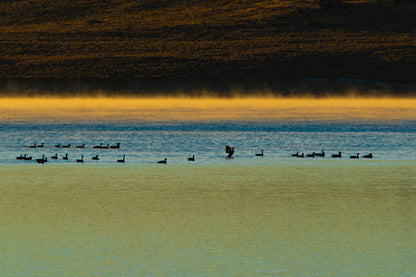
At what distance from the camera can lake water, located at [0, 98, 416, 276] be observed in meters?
13.4

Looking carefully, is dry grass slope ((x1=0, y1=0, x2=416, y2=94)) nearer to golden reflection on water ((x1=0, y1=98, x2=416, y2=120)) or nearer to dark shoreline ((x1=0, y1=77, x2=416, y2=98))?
dark shoreline ((x1=0, y1=77, x2=416, y2=98))

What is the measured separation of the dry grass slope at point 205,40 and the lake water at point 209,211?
1711 inches

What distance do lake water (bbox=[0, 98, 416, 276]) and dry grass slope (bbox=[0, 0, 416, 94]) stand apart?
43461 millimetres

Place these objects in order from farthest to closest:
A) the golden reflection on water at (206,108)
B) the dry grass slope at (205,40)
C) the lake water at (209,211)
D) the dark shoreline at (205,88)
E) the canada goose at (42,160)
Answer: the dry grass slope at (205,40) < the dark shoreline at (205,88) < the golden reflection on water at (206,108) < the canada goose at (42,160) < the lake water at (209,211)

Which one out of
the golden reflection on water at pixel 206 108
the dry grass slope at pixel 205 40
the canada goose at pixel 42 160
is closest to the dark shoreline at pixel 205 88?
the dry grass slope at pixel 205 40

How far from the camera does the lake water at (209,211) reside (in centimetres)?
1339

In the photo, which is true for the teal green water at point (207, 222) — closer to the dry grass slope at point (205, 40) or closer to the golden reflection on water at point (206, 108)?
the golden reflection on water at point (206, 108)

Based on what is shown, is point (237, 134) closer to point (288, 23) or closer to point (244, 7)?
point (288, 23)

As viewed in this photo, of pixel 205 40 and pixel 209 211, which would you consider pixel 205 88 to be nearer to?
pixel 205 40

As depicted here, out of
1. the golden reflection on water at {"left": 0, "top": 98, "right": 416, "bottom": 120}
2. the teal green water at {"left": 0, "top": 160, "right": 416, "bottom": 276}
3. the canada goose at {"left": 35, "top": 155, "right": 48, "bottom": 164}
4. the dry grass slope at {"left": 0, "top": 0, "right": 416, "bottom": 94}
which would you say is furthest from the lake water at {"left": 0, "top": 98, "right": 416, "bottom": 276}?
the dry grass slope at {"left": 0, "top": 0, "right": 416, "bottom": 94}

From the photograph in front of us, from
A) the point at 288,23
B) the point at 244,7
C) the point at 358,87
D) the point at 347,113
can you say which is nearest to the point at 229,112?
the point at 347,113

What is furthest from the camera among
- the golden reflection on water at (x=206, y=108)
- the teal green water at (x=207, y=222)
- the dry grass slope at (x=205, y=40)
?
the dry grass slope at (x=205, y=40)

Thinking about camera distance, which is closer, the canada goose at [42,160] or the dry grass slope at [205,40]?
the canada goose at [42,160]

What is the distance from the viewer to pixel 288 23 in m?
94.4
